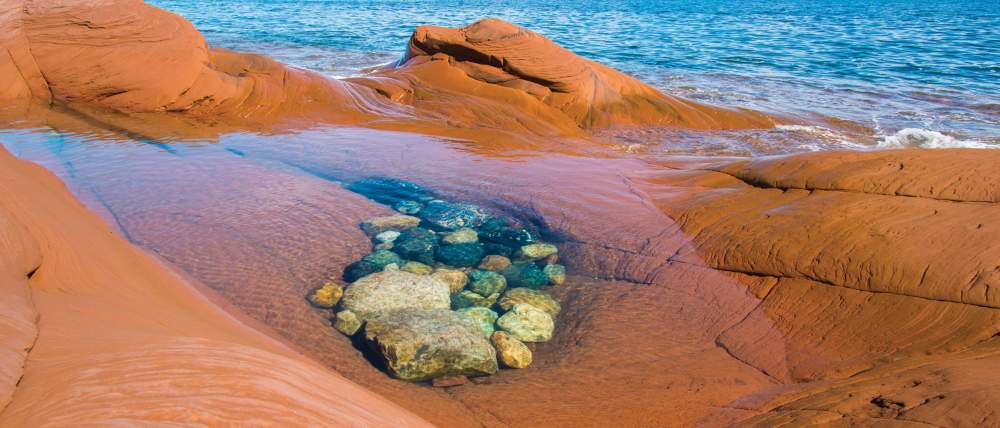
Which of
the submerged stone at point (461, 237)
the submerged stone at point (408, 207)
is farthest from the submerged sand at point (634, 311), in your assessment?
the submerged stone at point (461, 237)

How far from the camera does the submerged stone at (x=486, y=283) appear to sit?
4254mm

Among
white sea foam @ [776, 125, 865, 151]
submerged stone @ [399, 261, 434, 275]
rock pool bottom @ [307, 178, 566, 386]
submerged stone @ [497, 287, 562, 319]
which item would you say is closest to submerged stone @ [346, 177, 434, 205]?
rock pool bottom @ [307, 178, 566, 386]

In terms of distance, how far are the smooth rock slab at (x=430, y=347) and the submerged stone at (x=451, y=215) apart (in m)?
1.64

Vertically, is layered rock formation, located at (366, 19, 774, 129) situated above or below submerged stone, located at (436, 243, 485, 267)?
above

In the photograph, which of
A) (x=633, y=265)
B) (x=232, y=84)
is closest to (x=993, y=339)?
(x=633, y=265)

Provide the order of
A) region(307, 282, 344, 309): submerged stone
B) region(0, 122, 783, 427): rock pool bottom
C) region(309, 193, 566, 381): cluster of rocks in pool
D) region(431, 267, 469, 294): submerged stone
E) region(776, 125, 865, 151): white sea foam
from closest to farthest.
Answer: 1. region(0, 122, 783, 427): rock pool bottom
2. region(309, 193, 566, 381): cluster of rocks in pool
3. region(307, 282, 344, 309): submerged stone
4. region(431, 267, 469, 294): submerged stone
5. region(776, 125, 865, 151): white sea foam

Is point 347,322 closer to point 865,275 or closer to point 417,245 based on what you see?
point 417,245

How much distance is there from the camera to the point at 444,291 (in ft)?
13.3

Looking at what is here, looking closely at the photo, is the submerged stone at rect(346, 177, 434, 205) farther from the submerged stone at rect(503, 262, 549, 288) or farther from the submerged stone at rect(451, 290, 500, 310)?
the submerged stone at rect(451, 290, 500, 310)

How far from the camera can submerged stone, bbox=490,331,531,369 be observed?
3.45m

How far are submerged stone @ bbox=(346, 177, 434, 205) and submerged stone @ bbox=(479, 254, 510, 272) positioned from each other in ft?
3.93

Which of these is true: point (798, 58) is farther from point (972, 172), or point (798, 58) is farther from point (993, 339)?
point (993, 339)

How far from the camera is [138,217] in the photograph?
4.85m

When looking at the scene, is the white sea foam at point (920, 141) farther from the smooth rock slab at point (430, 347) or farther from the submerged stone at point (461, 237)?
the smooth rock slab at point (430, 347)
